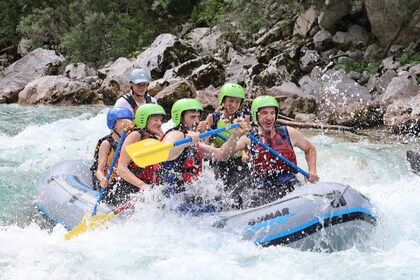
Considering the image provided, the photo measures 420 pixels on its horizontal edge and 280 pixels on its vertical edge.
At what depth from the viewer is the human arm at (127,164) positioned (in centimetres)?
531

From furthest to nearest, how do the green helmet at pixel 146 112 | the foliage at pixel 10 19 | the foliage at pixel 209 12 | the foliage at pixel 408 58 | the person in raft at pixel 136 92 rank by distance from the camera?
the foliage at pixel 10 19 → the foliage at pixel 209 12 → the foliage at pixel 408 58 → the person in raft at pixel 136 92 → the green helmet at pixel 146 112

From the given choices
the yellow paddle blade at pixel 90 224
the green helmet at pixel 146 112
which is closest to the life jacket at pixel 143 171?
the green helmet at pixel 146 112

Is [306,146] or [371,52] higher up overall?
[306,146]

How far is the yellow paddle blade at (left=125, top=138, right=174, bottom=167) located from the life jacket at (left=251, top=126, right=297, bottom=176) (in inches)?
39.1

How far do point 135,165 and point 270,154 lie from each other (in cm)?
132

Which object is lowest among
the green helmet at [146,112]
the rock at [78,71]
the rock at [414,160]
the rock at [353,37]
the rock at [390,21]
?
the rock at [78,71]

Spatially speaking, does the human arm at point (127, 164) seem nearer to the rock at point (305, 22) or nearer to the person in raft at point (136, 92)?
the person in raft at point (136, 92)

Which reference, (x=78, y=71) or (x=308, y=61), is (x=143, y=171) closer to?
(x=308, y=61)

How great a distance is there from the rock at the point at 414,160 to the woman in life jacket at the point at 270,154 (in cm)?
313

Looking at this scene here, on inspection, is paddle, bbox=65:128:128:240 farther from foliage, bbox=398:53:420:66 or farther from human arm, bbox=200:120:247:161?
foliage, bbox=398:53:420:66

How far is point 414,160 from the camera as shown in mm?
8219

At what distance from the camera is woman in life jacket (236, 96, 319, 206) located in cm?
532

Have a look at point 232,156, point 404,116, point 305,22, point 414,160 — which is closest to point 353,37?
point 305,22

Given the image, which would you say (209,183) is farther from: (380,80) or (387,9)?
(387,9)
